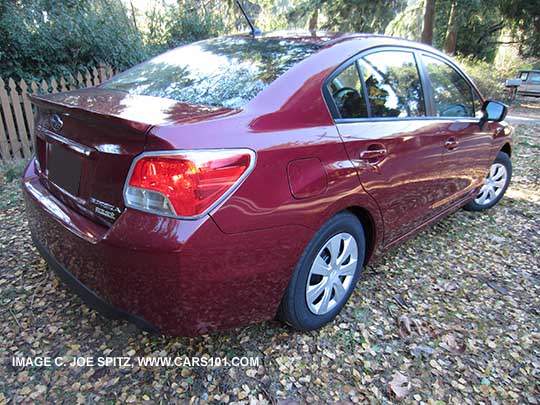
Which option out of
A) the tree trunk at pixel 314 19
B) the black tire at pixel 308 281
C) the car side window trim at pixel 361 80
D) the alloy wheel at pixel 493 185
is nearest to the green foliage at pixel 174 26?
the car side window trim at pixel 361 80

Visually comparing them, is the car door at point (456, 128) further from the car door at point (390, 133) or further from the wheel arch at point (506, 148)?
the wheel arch at point (506, 148)

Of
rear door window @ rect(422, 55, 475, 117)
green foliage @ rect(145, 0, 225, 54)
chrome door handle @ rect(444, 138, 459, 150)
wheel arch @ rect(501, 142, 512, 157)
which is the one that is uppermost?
green foliage @ rect(145, 0, 225, 54)

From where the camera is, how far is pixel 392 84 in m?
2.52

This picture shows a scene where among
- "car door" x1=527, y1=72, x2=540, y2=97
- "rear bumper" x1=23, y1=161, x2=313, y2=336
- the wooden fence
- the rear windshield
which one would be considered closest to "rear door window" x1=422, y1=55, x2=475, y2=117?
the rear windshield

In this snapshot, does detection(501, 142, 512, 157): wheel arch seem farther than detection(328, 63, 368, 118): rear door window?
Yes

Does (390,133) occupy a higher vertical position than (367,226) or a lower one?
higher

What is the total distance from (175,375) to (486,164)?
3.29 metres

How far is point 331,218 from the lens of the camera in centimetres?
204

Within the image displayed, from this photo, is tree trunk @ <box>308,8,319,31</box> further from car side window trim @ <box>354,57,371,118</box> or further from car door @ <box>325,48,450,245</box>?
car side window trim @ <box>354,57,371,118</box>

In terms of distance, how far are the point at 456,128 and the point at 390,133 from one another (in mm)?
979

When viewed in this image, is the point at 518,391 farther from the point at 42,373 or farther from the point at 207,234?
the point at 42,373

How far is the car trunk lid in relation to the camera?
5.21ft

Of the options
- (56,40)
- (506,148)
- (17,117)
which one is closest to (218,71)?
(506,148)

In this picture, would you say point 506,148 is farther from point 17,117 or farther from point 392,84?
point 17,117
